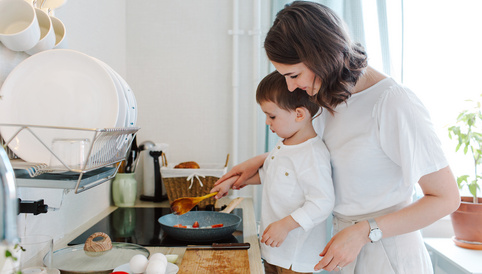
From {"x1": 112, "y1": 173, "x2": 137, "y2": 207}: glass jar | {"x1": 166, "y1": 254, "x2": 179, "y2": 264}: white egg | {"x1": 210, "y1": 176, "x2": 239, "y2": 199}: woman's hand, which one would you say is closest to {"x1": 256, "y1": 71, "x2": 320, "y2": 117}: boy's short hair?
{"x1": 210, "y1": 176, "x2": 239, "y2": 199}: woman's hand

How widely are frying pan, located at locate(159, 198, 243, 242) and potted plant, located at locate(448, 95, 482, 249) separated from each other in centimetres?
106

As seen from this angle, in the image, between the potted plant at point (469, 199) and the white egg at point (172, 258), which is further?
the potted plant at point (469, 199)

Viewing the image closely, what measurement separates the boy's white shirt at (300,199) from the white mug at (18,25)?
774 mm

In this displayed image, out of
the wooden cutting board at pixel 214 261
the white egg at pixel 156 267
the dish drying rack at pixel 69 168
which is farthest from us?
the wooden cutting board at pixel 214 261

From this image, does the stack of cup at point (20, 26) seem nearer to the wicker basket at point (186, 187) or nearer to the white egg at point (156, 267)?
the white egg at point (156, 267)

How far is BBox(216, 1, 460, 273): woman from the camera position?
103 cm

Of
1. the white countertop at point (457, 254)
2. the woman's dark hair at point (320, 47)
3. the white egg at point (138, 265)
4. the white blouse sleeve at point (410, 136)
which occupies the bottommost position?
the white countertop at point (457, 254)

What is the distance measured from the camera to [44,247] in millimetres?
927

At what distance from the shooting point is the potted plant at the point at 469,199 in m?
1.87

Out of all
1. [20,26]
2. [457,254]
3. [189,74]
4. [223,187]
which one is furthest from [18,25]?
[457,254]

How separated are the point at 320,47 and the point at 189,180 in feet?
3.10

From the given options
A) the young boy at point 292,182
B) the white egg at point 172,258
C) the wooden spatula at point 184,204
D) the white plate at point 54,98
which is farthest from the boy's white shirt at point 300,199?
the white plate at point 54,98

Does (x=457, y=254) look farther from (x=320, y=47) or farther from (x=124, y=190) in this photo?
(x=124, y=190)

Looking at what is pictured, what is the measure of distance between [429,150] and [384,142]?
112mm
